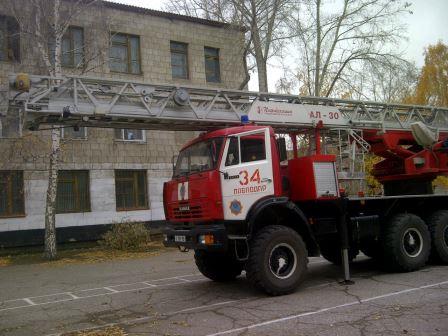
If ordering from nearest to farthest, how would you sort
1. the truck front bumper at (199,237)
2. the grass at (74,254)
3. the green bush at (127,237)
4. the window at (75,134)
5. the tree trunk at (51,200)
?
1. the truck front bumper at (199,237)
2. the grass at (74,254)
3. the tree trunk at (51,200)
4. the green bush at (127,237)
5. the window at (75,134)

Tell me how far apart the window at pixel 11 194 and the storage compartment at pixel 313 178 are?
12686mm

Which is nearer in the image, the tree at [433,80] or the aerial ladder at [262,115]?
the aerial ladder at [262,115]

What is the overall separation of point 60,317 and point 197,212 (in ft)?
9.14

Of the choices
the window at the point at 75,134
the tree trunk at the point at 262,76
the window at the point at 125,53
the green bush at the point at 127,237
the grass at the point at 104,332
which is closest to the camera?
the grass at the point at 104,332

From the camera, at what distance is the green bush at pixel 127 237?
17.3 meters

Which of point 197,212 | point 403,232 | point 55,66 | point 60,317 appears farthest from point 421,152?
point 55,66

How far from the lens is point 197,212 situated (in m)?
8.53

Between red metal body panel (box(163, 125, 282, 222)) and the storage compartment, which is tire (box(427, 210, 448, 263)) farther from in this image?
red metal body panel (box(163, 125, 282, 222))

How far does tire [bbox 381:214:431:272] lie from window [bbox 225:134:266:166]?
3393 mm

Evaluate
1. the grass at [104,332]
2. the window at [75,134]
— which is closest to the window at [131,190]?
the window at [75,134]

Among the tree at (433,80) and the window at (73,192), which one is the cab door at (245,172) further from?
the tree at (433,80)

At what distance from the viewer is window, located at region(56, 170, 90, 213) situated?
19297mm

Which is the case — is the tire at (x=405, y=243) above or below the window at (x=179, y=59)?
below

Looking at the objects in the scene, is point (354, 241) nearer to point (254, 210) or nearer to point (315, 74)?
point (254, 210)
